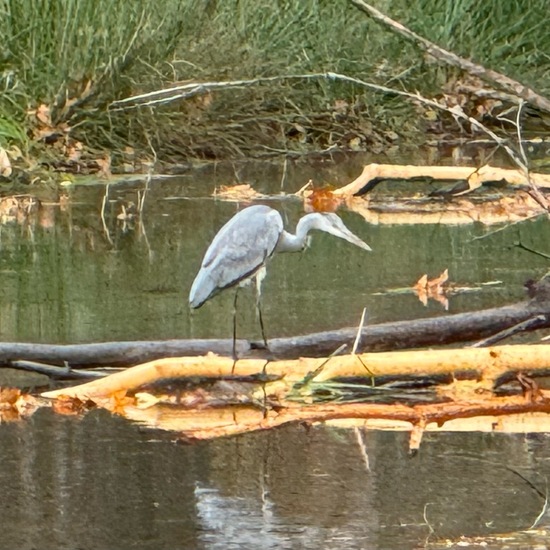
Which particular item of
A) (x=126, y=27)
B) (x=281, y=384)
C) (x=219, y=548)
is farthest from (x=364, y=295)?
(x=126, y=27)

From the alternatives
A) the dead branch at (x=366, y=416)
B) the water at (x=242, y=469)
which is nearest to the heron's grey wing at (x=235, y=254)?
the water at (x=242, y=469)

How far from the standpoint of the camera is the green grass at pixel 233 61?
16.3 m

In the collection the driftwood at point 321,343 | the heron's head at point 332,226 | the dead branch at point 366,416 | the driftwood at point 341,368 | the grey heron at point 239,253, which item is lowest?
the dead branch at point 366,416

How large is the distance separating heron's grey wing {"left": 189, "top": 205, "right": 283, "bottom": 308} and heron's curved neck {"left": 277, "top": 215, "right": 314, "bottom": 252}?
265mm

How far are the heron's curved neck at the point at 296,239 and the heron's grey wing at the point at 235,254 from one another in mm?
265

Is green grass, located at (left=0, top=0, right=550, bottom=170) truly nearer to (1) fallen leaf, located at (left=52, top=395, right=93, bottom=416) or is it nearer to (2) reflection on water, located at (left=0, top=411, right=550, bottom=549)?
(1) fallen leaf, located at (left=52, top=395, right=93, bottom=416)

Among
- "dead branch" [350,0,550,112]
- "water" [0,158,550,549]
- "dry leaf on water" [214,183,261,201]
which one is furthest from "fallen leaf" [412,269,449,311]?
"dry leaf on water" [214,183,261,201]

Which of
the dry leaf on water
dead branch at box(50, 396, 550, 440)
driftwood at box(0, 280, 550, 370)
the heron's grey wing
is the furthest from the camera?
the dry leaf on water

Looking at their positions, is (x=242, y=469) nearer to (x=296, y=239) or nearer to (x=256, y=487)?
(x=256, y=487)

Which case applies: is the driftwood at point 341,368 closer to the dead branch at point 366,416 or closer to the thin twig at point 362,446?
the dead branch at point 366,416

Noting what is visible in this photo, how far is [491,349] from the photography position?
645 cm

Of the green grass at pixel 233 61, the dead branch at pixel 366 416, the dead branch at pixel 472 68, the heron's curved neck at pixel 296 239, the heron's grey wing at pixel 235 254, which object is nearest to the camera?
the dead branch at pixel 366 416

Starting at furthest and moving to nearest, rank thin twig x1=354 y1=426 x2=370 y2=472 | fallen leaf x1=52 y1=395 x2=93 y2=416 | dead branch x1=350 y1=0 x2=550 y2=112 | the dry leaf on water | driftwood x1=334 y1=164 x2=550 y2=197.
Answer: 1. the dry leaf on water
2. driftwood x1=334 y1=164 x2=550 y2=197
3. dead branch x1=350 y1=0 x2=550 y2=112
4. fallen leaf x1=52 y1=395 x2=93 y2=416
5. thin twig x1=354 y1=426 x2=370 y2=472

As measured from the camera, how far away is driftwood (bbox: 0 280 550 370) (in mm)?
6953
